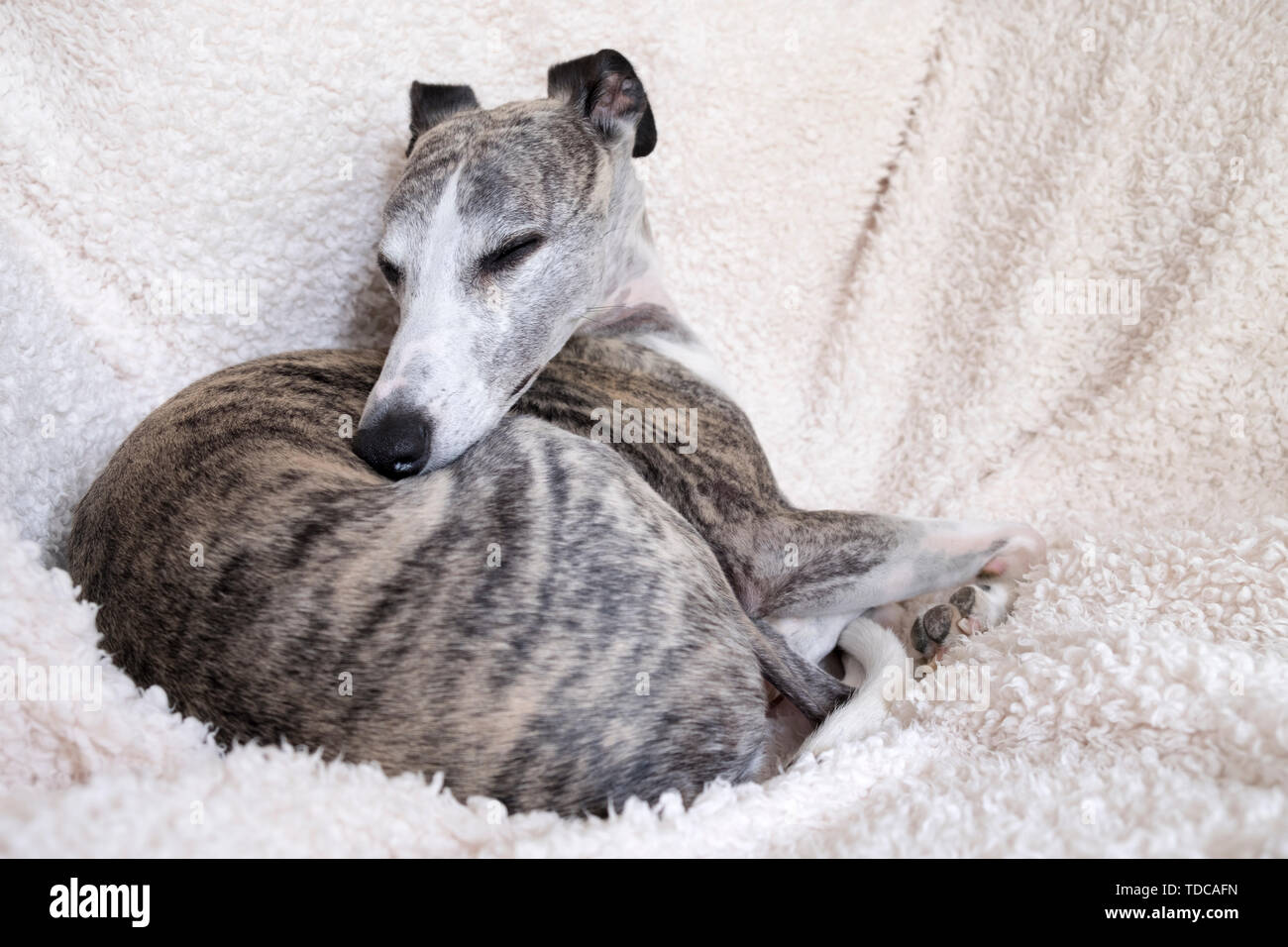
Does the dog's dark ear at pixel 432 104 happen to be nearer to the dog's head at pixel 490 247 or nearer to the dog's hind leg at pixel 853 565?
the dog's head at pixel 490 247

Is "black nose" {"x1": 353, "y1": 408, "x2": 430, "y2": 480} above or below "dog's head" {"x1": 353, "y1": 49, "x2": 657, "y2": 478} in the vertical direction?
below

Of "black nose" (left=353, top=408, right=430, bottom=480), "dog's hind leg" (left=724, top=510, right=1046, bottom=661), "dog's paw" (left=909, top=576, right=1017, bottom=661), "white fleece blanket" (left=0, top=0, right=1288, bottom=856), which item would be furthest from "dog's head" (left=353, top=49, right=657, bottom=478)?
"dog's paw" (left=909, top=576, right=1017, bottom=661)

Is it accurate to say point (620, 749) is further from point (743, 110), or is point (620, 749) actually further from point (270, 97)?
point (743, 110)

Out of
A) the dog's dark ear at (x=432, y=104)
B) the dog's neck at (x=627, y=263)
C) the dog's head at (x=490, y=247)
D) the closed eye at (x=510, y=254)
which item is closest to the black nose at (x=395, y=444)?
the dog's head at (x=490, y=247)

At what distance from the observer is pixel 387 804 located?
3.92 ft

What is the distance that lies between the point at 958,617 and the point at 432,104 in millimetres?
1703

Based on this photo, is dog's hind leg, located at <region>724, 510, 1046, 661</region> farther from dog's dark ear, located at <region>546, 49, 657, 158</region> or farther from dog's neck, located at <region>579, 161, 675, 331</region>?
dog's dark ear, located at <region>546, 49, 657, 158</region>

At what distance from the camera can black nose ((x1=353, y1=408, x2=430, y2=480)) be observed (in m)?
1.62

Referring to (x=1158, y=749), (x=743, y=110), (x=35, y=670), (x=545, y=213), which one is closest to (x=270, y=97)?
(x=545, y=213)

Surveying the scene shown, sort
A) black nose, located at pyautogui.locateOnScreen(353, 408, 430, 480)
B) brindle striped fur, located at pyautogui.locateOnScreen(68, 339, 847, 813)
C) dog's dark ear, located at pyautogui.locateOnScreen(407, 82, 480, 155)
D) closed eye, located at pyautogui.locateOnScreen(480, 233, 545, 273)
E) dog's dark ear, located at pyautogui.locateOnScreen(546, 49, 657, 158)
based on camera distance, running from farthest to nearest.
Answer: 1. dog's dark ear, located at pyautogui.locateOnScreen(407, 82, 480, 155)
2. dog's dark ear, located at pyautogui.locateOnScreen(546, 49, 657, 158)
3. closed eye, located at pyautogui.locateOnScreen(480, 233, 545, 273)
4. black nose, located at pyautogui.locateOnScreen(353, 408, 430, 480)
5. brindle striped fur, located at pyautogui.locateOnScreen(68, 339, 847, 813)

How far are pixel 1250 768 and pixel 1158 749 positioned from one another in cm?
12

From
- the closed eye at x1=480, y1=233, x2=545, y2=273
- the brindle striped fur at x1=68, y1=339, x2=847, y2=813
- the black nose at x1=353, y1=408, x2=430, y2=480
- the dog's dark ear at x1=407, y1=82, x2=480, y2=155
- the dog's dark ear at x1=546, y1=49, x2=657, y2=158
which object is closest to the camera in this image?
the brindle striped fur at x1=68, y1=339, x2=847, y2=813

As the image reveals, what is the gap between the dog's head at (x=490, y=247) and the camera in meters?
1.70

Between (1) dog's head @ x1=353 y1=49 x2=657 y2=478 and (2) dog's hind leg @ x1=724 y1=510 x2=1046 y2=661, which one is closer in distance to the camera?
(1) dog's head @ x1=353 y1=49 x2=657 y2=478
